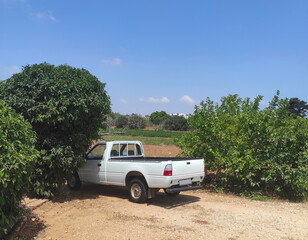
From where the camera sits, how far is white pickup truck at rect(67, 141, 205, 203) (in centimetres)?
761

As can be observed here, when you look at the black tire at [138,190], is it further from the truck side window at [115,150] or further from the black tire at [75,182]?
the black tire at [75,182]

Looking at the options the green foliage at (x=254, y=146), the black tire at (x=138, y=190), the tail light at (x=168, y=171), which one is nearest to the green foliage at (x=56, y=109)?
the black tire at (x=138, y=190)

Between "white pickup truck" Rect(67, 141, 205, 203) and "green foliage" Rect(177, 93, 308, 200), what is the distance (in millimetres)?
1855

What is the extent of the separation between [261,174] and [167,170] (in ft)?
12.7

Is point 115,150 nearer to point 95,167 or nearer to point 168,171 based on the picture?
point 95,167

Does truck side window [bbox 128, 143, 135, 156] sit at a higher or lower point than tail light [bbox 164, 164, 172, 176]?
higher

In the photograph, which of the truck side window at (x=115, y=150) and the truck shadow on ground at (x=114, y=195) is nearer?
the truck shadow on ground at (x=114, y=195)

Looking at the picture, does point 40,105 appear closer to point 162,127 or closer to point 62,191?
point 62,191

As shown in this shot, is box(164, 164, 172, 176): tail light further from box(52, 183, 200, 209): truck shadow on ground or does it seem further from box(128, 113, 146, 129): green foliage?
box(128, 113, 146, 129): green foliage

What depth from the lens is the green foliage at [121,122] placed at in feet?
280

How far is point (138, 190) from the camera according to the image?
8156mm

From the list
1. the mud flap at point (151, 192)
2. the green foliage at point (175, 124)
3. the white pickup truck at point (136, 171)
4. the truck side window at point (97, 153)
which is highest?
the green foliage at point (175, 124)

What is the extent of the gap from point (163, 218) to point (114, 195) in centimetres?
295

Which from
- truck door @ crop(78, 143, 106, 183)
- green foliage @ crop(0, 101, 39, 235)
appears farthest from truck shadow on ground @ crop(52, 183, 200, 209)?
green foliage @ crop(0, 101, 39, 235)
